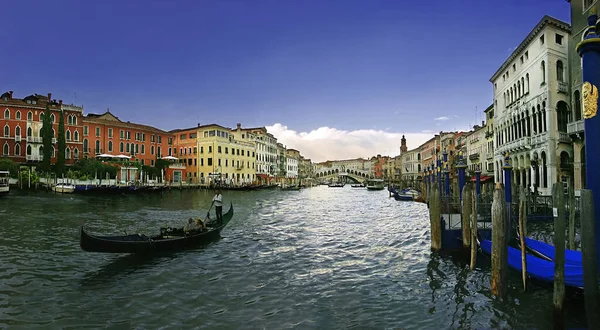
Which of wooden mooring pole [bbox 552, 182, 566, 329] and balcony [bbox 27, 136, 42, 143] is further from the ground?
balcony [bbox 27, 136, 42, 143]

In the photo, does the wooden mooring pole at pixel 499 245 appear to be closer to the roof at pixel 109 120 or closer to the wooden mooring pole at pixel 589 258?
the wooden mooring pole at pixel 589 258

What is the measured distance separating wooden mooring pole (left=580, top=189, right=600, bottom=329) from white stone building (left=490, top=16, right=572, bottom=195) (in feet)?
44.1

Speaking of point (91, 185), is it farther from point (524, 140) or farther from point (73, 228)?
point (524, 140)

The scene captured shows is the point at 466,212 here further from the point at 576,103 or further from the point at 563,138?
the point at 563,138

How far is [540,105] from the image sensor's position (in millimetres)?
19641

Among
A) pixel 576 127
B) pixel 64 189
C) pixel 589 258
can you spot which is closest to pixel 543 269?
pixel 589 258

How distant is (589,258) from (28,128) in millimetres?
46039

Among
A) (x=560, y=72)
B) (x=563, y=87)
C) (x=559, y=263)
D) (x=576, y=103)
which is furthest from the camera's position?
(x=560, y=72)

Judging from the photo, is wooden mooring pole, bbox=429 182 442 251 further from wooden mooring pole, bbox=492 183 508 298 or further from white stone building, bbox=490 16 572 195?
white stone building, bbox=490 16 572 195

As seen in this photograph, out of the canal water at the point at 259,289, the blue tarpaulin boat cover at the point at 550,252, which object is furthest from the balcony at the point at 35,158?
the blue tarpaulin boat cover at the point at 550,252

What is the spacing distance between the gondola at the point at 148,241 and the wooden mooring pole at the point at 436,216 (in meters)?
6.08

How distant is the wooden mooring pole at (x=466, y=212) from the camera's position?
808 cm

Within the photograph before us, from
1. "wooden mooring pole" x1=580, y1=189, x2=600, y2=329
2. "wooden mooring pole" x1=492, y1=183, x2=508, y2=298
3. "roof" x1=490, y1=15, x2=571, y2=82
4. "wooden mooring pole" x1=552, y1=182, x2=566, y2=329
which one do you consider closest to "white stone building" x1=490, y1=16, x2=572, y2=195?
"roof" x1=490, y1=15, x2=571, y2=82

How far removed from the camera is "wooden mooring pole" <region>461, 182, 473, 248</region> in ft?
26.5
